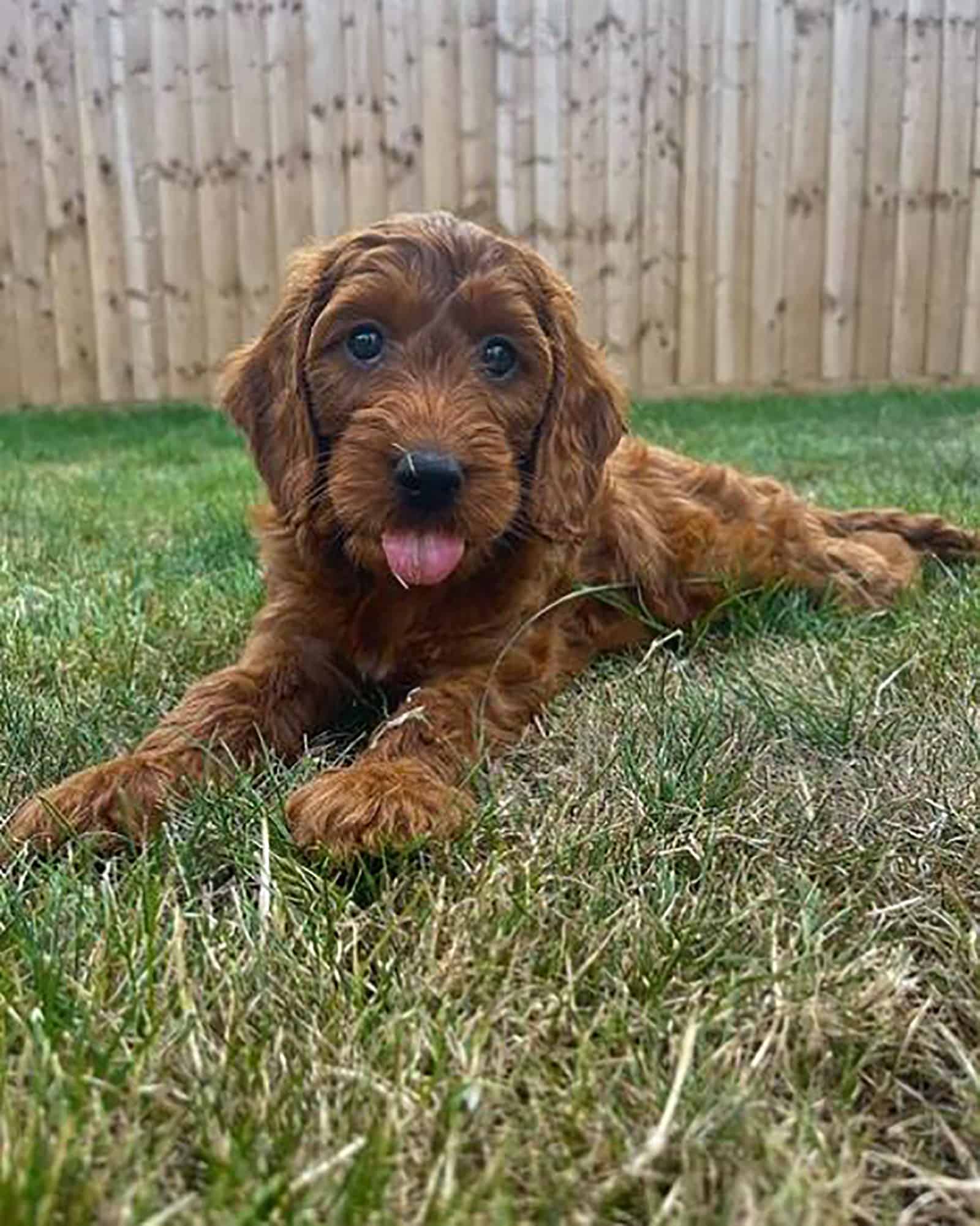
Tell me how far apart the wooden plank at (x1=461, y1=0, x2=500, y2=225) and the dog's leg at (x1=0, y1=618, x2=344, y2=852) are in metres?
4.94

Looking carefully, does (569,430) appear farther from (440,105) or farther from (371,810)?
(440,105)

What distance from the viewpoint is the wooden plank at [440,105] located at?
21.8ft

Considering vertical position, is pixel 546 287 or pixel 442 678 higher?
pixel 546 287

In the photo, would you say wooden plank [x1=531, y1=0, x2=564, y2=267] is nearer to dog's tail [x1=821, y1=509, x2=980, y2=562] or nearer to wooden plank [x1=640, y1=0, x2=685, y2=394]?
wooden plank [x1=640, y1=0, x2=685, y2=394]

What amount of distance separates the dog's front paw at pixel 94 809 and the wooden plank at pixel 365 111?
5419mm

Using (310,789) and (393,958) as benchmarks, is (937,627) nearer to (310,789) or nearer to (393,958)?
(310,789)

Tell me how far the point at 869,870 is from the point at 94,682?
4.49 feet

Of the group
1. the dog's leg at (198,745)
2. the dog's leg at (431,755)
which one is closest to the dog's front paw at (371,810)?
the dog's leg at (431,755)

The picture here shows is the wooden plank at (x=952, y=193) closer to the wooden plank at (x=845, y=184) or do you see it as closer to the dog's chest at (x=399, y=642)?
the wooden plank at (x=845, y=184)

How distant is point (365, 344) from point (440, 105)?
196 inches

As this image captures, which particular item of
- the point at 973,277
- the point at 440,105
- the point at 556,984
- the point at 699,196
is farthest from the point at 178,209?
the point at 556,984

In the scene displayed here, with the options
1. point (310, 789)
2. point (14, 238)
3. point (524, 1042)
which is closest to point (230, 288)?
point (14, 238)

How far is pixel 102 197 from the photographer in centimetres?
688

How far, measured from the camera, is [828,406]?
664cm
